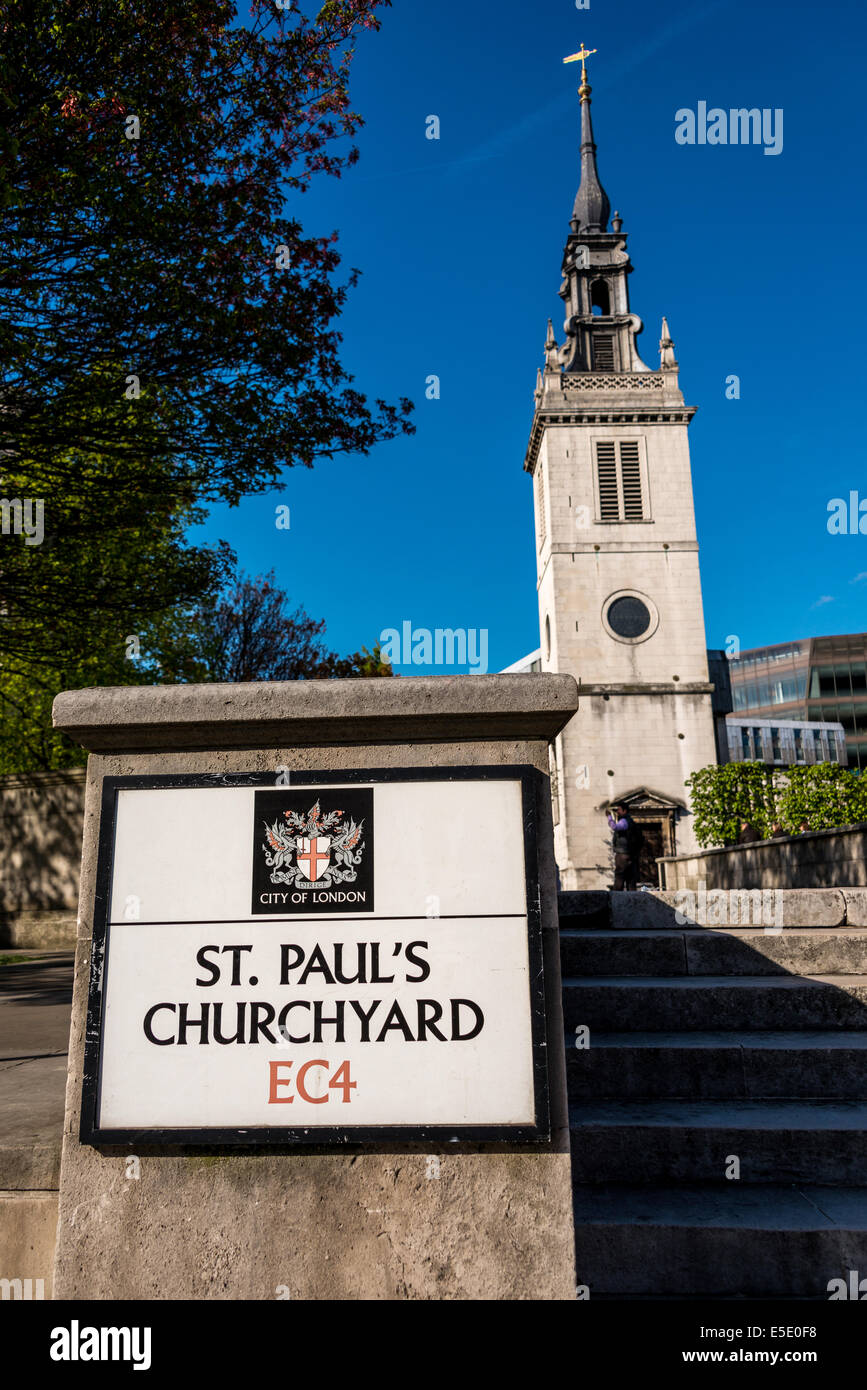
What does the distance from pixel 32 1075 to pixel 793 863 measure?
1093 centimetres

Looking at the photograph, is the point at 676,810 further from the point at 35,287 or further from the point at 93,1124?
the point at 93,1124

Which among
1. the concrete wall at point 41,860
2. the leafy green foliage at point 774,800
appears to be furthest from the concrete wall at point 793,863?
the concrete wall at point 41,860

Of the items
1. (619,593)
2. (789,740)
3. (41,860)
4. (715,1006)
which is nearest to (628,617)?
(619,593)

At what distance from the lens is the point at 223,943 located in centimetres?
261

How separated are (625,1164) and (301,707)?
231 centimetres

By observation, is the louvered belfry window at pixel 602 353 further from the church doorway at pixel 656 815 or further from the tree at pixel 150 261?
the tree at pixel 150 261

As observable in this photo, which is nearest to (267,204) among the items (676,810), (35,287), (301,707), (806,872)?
(35,287)

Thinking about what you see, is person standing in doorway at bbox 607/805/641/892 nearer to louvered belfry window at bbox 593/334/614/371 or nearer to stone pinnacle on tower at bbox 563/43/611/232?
louvered belfry window at bbox 593/334/614/371

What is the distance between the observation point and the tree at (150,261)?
7.41 m

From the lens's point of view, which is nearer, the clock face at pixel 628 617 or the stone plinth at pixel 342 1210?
the stone plinth at pixel 342 1210

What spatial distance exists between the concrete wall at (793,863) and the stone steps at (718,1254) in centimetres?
629

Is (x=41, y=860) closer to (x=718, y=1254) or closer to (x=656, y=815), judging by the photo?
(x=718, y=1254)
